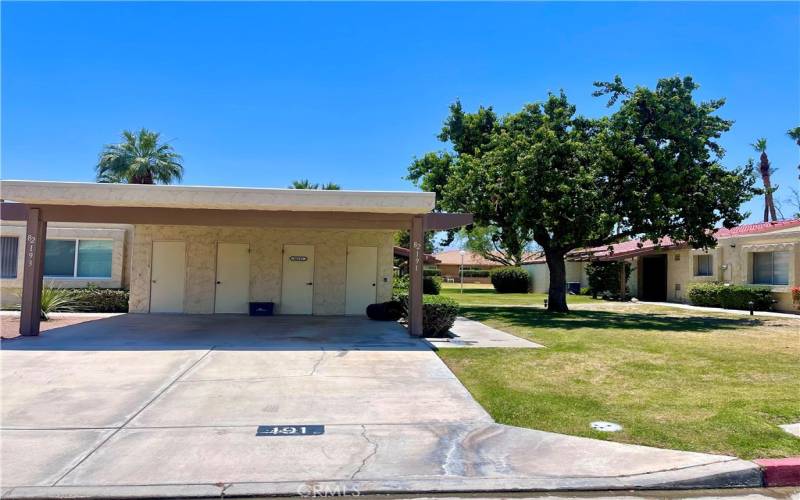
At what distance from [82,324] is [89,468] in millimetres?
10916

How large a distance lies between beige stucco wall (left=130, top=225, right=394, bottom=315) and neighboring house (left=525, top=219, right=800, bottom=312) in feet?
37.3

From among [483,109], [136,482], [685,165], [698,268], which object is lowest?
[136,482]

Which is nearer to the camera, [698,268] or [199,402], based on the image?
[199,402]

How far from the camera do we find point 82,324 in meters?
14.6

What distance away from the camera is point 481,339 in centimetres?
1293

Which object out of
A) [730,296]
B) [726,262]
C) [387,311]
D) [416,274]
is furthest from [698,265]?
[416,274]

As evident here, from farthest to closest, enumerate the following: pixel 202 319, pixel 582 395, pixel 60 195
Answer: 1. pixel 202 319
2. pixel 60 195
3. pixel 582 395

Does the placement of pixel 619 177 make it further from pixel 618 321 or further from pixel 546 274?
pixel 546 274

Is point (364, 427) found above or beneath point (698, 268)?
beneath

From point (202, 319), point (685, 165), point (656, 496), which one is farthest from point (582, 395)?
point (685, 165)

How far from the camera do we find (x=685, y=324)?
57.4 feet

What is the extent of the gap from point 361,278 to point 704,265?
18.0 meters

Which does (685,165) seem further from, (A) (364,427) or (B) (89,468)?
(B) (89,468)

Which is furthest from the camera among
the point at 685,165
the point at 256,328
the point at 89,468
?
the point at 685,165
